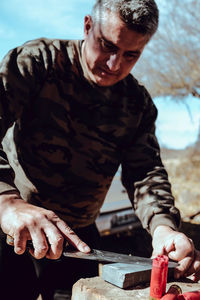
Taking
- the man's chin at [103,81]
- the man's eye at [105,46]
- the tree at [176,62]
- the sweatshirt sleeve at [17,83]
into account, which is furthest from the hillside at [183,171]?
the sweatshirt sleeve at [17,83]

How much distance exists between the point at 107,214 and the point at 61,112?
2.54 m

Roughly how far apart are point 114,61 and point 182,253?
1.18 metres

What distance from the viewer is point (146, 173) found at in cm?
235

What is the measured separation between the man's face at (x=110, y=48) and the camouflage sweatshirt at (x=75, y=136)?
0.37 feet

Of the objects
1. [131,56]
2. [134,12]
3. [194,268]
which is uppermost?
[134,12]

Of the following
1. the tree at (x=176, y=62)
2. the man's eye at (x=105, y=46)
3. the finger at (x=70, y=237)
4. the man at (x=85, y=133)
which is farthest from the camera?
the tree at (x=176, y=62)

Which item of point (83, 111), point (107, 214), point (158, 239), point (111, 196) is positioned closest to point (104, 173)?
point (83, 111)

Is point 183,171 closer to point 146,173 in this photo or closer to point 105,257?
point 146,173

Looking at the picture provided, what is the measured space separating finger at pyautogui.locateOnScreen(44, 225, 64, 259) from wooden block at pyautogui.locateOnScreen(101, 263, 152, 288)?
0.89ft

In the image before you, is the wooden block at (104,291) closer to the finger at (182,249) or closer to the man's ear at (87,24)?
the finger at (182,249)

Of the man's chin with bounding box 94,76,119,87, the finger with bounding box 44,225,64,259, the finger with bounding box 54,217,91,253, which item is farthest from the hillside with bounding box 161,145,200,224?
the finger with bounding box 44,225,64,259

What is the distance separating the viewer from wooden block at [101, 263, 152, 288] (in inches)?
56.4

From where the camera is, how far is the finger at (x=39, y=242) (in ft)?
4.45

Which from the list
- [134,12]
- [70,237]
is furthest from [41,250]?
[134,12]
